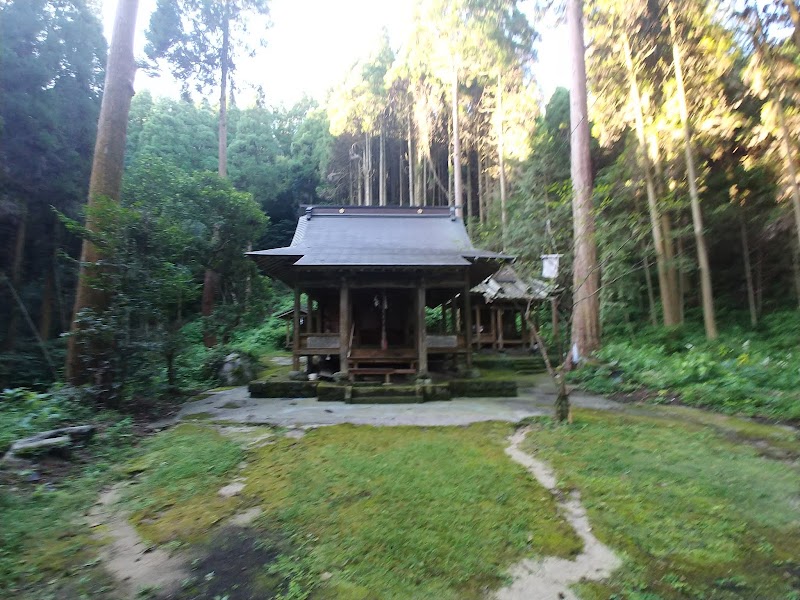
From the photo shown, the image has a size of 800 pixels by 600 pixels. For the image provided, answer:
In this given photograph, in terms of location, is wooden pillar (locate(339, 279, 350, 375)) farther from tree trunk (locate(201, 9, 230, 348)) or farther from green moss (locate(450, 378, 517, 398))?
tree trunk (locate(201, 9, 230, 348))

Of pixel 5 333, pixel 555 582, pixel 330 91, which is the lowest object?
pixel 555 582

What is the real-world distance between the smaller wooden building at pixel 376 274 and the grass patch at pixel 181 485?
3.89 meters

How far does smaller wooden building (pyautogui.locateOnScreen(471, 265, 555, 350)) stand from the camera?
48.8ft

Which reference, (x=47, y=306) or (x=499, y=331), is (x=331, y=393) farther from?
(x=47, y=306)

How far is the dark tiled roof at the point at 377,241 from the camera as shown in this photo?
8.30 m

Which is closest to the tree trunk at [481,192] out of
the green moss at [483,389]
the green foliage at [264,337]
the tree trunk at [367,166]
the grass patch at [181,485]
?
the tree trunk at [367,166]

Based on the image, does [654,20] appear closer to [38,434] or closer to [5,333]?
[38,434]

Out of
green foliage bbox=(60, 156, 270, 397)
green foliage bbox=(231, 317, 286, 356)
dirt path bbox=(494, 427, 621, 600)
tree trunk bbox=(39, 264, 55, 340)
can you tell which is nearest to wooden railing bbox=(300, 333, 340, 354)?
green foliage bbox=(60, 156, 270, 397)

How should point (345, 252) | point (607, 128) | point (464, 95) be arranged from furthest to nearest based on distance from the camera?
point (464, 95)
point (607, 128)
point (345, 252)

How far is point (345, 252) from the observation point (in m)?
8.93

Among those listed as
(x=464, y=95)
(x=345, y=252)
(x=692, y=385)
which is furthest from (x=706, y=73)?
(x=464, y=95)

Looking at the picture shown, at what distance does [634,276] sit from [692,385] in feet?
27.1

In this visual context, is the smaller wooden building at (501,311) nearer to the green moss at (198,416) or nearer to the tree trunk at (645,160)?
the tree trunk at (645,160)

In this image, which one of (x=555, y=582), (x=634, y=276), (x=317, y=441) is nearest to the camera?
(x=555, y=582)
